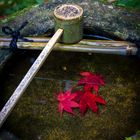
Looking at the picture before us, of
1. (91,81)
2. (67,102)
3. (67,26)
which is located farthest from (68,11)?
(67,102)

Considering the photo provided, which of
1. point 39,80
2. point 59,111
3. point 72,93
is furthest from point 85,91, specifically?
point 39,80

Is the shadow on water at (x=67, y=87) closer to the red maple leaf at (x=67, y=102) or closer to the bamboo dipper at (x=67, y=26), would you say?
the red maple leaf at (x=67, y=102)

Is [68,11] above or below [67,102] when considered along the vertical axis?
above

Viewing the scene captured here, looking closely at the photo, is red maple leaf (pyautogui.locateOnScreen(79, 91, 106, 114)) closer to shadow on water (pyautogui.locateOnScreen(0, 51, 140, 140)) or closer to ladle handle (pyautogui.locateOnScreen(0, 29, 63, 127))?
shadow on water (pyautogui.locateOnScreen(0, 51, 140, 140))

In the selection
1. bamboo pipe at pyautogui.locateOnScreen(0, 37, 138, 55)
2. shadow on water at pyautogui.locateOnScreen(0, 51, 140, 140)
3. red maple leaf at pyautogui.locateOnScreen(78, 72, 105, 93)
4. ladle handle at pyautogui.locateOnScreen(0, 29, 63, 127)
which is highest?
ladle handle at pyautogui.locateOnScreen(0, 29, 63, 127)

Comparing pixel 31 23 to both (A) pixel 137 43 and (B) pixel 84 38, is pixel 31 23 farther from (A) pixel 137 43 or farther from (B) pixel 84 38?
(A) pixel 137 43

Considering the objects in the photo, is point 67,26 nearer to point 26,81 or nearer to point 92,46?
point 92,46

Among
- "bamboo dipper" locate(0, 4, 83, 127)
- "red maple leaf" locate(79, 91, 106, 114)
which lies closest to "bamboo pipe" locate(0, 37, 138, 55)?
"bamboo dipper" locate(0, 4, 83, 127)
